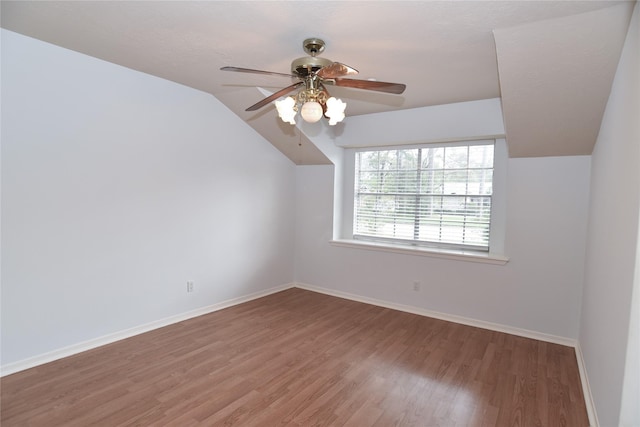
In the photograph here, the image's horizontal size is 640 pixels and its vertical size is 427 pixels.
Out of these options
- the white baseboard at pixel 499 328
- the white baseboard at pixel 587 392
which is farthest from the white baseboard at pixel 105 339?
the white baseboard at pixel 587 392

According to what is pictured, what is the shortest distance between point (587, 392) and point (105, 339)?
3952 millimetres

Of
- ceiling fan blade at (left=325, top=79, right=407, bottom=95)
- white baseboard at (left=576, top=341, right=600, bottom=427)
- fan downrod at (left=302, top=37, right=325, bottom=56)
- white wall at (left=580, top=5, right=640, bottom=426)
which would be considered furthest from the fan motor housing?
white baseboard at (left=576, top=341, right=600, bottom=427)

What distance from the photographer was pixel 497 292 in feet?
12.1

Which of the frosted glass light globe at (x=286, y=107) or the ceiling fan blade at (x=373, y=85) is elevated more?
the ceiling fan blade at (x=373, y=85)

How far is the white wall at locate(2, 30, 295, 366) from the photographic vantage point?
2.59 metres

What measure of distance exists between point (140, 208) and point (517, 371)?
146 inches

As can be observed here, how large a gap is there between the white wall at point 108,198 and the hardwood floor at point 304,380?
39cm

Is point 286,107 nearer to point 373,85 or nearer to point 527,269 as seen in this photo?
point 373,85

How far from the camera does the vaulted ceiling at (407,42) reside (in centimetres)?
197

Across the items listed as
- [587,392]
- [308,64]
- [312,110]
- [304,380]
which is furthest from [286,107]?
[587,392]

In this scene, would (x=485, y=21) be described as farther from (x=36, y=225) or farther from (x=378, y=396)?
(x=36, y=225)

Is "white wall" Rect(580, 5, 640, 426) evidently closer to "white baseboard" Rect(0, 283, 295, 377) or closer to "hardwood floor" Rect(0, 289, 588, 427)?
"hardwood floor" Rect(0, 289, 588, 427)

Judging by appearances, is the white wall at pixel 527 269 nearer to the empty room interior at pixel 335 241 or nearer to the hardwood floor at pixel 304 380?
the empty room interior at pixel 335 241

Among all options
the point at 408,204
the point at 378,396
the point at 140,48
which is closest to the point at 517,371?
the point at 378,396
